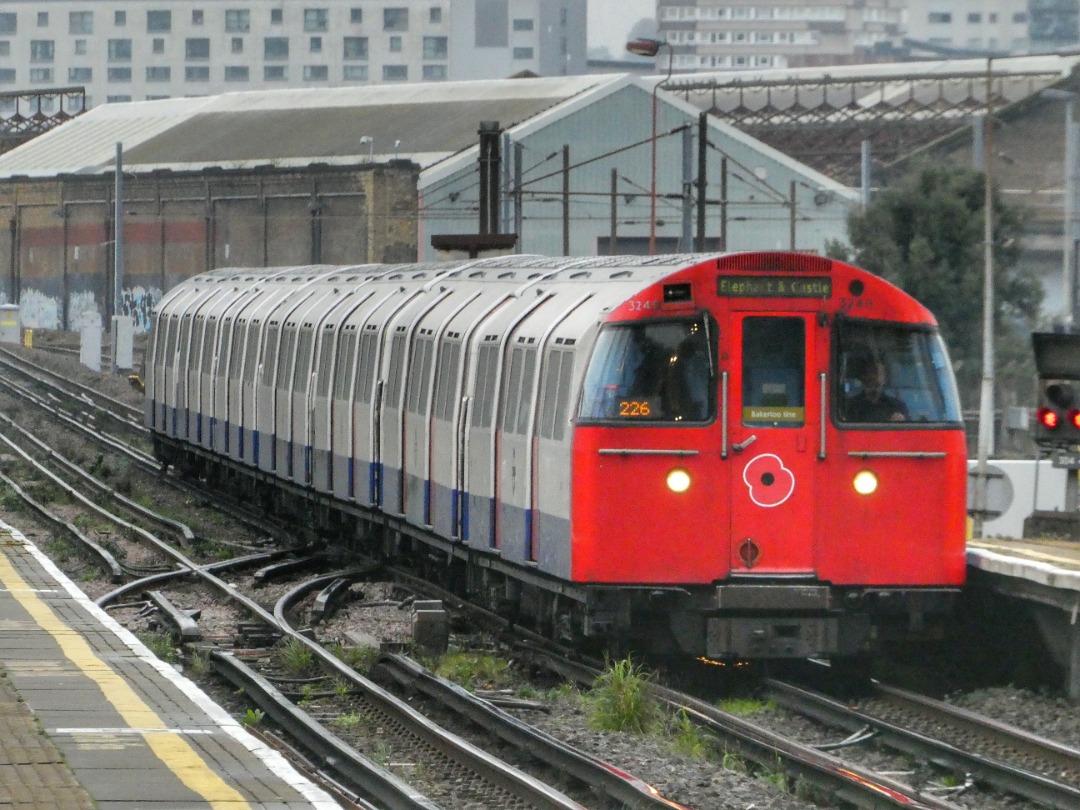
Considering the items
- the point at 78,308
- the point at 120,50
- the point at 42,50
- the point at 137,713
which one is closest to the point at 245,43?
the point at 120,50

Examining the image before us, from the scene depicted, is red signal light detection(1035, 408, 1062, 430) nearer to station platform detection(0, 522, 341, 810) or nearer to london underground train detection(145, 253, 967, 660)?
london underground train detection(145, 253, 967, 660)

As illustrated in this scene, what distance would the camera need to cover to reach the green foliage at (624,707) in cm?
1266

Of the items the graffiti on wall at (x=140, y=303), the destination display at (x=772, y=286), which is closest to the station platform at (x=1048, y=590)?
the destination display at (x=772, y=286)

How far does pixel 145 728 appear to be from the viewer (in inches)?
435

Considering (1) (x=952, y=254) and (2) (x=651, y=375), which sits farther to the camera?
(1) (x=952, y=254)

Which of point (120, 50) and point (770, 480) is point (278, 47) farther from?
point (770, 480)

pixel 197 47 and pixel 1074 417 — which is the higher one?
pixel 197 47

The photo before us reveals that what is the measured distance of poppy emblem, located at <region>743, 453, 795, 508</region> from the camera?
13.9 m

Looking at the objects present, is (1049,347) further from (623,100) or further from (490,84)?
(490,84)

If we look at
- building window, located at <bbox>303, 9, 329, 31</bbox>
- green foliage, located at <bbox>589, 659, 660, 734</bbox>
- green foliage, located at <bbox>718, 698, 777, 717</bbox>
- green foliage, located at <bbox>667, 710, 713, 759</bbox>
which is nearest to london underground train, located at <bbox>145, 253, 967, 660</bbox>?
green foliage, located at <bbox>718, 698, 777, 717</bbox>

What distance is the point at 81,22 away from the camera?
142m

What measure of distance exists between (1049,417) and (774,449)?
12.8 feet

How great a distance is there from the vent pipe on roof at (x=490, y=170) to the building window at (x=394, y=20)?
339 feet

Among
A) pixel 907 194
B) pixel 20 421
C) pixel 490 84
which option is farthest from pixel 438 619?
pixel 490 84
